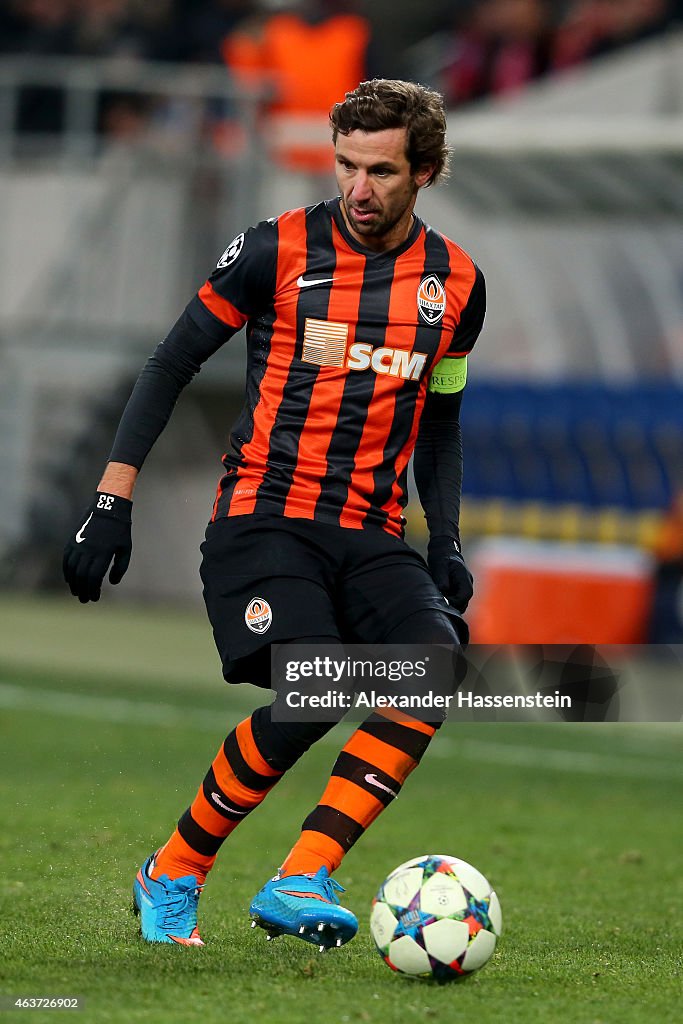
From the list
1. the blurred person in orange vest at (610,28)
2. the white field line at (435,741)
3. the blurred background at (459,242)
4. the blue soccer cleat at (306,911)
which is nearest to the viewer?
the blue soccer cleat at (306,911)

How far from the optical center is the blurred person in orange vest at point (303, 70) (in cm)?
1388

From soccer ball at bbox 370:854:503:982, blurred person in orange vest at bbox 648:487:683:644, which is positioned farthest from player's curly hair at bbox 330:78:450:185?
blurred person in orange vest at bbox 648:487:683:644

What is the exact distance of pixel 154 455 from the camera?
15977 millimetres

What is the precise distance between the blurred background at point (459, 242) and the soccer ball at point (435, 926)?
7986 mm

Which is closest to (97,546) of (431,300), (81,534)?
(81,534)

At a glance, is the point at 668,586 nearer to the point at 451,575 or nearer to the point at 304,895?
the point at 451,575

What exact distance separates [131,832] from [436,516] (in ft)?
6.47

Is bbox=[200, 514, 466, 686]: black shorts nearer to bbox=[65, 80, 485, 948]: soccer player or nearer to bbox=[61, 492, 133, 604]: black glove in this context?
bbox=[65, 80, 485, 948]: soccer player

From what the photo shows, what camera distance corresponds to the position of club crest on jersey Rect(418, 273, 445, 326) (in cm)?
445

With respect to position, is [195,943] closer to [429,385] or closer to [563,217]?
[429,385]

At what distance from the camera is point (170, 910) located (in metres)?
4.32

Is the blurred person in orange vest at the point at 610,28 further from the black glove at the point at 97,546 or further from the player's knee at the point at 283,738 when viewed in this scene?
the player's knee at the point at 283,738

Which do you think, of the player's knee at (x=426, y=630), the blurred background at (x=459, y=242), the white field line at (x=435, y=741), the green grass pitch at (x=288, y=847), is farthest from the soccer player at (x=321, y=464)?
the blurred background at (x=459, y=242)

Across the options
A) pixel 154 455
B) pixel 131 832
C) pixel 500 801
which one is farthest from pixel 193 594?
pixel 131 832
